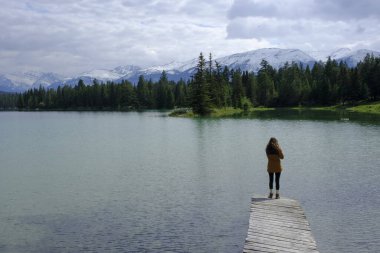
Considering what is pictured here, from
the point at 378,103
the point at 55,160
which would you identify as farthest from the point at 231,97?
the point at 55,160

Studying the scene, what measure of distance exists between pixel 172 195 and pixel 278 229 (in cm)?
1350

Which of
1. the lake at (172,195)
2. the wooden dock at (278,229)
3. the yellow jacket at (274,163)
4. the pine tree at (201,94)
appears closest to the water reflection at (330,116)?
the pine tree at (201,94)

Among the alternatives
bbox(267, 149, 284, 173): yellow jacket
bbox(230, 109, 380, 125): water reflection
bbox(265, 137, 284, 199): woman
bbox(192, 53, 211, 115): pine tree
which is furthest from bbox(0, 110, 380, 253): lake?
bbox(192, 53, 211, 115): pine tree

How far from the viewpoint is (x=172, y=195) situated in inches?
1292

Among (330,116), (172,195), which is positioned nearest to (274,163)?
(172,195)

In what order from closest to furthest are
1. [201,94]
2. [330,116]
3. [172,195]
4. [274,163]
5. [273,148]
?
[273,148]
[274,163]
[172,195]
[330,116]
[201,94]

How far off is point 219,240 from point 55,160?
34.1m

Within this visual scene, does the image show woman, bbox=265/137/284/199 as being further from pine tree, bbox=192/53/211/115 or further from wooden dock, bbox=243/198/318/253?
pine tree, bbox=192/53/211/115

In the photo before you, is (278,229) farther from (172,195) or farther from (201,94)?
(201,94)

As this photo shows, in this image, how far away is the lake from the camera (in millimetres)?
23266

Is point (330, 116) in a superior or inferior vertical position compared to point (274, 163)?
superior

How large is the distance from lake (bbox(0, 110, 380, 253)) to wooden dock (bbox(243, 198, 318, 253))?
1.69 metres

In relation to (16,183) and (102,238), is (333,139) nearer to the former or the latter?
(16,183)

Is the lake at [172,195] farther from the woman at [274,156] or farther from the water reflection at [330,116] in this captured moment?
the water reflection at [330,116]
